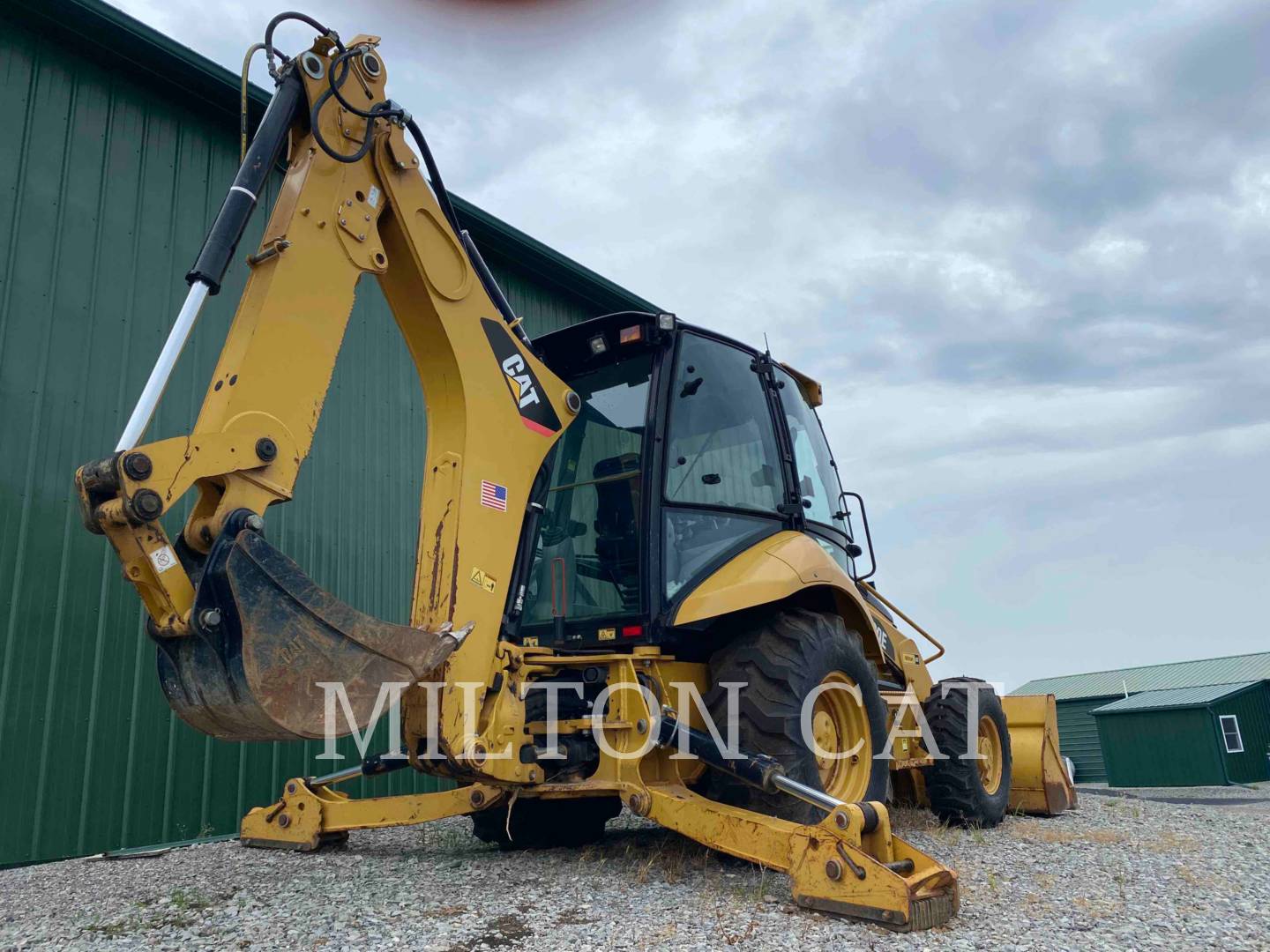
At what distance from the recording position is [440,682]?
12.7ft

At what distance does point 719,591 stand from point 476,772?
135 centimetres

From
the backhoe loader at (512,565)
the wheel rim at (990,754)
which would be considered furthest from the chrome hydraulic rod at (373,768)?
the wheel rim at (990,754)

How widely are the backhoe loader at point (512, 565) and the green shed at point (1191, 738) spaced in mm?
17937

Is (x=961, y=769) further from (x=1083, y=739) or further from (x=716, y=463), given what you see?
(x=1083, y=739)

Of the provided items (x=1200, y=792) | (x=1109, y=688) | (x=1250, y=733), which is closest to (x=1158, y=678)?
(x=1109, y=688)

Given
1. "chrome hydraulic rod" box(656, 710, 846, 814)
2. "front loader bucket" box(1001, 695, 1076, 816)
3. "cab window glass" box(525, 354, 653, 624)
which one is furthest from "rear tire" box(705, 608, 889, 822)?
"front loader bucket" box(1001, 695, 1076, 816)

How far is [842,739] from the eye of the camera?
189 inches

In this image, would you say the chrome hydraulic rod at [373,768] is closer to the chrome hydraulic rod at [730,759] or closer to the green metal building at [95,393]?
the chrome hydraulic rod at [730,759]

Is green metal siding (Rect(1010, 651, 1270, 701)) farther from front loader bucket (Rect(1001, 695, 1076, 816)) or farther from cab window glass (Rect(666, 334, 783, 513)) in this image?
cab window glass (Rect(666, 334, 783, 513))

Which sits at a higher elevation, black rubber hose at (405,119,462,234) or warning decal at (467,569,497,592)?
black rubber hose at (405,119,462,234)

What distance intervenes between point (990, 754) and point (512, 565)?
4495 millimetres

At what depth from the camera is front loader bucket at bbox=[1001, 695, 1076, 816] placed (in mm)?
7453

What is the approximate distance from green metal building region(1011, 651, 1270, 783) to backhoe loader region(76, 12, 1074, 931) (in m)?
24.3

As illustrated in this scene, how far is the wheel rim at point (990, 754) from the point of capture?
6891 mm
